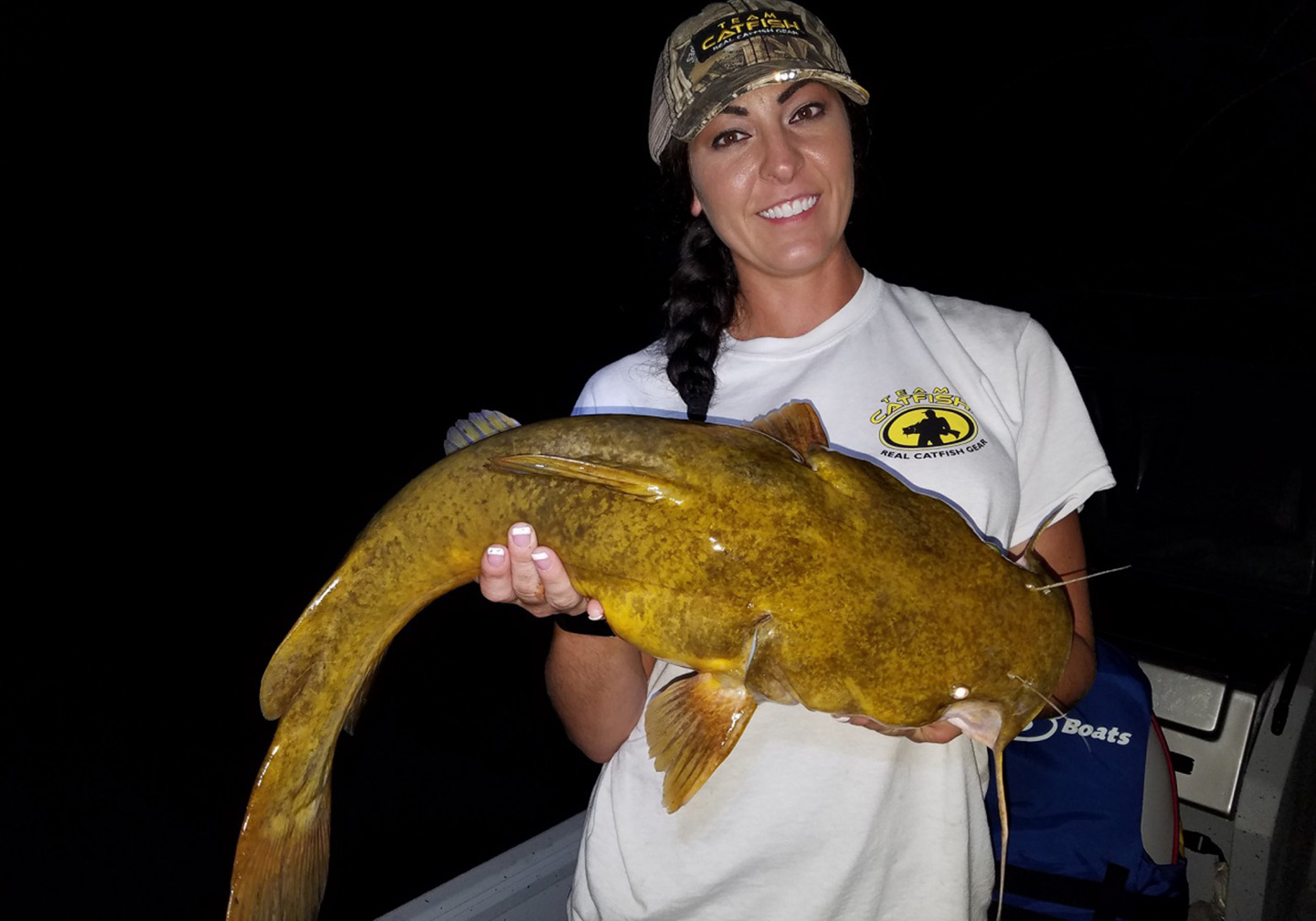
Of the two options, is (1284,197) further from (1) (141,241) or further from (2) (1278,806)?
(1) (141,241)

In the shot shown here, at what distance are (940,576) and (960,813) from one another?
58cm

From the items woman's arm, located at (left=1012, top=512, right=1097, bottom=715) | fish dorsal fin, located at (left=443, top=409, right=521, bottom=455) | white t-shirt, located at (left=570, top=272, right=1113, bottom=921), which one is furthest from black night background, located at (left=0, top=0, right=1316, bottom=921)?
woman's arm, located at (left=1012, top=512, right=1097, bottom=715)

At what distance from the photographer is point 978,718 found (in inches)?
50.8

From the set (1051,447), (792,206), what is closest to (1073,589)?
(1051,447)

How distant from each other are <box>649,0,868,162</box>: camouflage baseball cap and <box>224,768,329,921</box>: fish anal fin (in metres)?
1.45

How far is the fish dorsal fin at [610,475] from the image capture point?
1280 mm

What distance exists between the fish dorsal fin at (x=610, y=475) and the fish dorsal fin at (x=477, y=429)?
0.70 ft

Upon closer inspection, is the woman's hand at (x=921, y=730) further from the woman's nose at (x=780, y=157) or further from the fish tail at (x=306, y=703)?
the woman's nose at (x=780, y=157)

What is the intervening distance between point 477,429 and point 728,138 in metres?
Answer: 0.75

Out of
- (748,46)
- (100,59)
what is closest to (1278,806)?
(748,46)

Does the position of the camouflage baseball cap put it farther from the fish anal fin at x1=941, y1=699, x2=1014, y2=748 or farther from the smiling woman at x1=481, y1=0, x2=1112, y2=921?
the fish anal fin at x1=941, y1=699, x2=1014, y2=748

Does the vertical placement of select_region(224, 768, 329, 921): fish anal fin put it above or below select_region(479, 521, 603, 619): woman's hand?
below

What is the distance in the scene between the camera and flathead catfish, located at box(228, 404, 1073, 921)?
48.4 inches

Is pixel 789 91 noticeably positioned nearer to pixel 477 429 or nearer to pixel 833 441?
pixel 833 441
